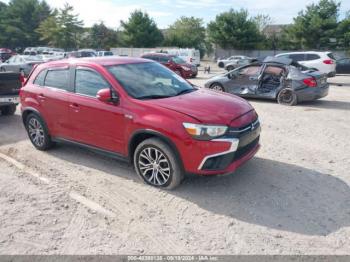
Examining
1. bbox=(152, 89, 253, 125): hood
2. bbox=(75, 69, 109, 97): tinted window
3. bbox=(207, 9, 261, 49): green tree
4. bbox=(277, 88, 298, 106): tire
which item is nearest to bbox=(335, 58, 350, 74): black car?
bbox=(277, 88, 298, 106): tire

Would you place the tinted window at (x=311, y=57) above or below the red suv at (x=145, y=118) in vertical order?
above

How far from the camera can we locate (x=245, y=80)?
11.2 meters

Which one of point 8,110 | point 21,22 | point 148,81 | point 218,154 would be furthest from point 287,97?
point 21,22

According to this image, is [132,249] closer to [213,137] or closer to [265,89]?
[213,137]

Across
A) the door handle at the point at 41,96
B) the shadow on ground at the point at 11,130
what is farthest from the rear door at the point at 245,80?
the door handle at the point at 41,96

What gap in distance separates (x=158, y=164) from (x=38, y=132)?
2.87 m

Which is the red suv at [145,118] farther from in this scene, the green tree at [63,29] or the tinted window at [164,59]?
the green tree at [63,29]

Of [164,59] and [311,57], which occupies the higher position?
[311,57]

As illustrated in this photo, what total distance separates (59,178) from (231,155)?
102 inches

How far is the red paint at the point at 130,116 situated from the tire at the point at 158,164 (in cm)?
15

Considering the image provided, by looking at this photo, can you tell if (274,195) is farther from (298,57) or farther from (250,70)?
(298,57)

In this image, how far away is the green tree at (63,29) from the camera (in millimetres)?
56750

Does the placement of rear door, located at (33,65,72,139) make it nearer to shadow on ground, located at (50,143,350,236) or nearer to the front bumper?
shadow on ground, located at (50,143,350,236)

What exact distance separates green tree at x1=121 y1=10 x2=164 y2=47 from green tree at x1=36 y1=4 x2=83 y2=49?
887 centimetres
